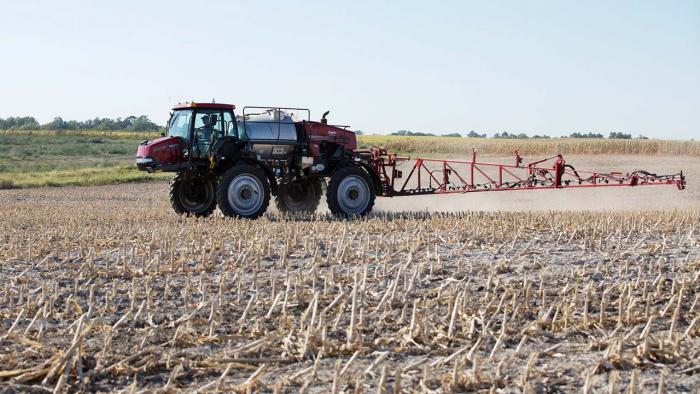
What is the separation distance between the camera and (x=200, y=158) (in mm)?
17062

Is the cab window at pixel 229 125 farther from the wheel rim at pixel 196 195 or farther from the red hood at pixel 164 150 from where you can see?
the wheel rim at pixel 196 195

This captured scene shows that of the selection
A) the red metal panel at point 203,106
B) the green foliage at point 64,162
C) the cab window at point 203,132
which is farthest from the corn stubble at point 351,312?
the green foliage at point 64,162

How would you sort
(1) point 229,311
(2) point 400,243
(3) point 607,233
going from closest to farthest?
1. (1) point 229,311
2. (2) point 400,243
3. (3) point 607,233

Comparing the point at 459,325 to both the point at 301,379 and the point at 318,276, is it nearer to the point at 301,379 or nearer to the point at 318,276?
the point at 301,379

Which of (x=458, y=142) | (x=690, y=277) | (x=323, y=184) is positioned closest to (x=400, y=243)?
(x=690, y=277)

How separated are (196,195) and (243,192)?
1255mm

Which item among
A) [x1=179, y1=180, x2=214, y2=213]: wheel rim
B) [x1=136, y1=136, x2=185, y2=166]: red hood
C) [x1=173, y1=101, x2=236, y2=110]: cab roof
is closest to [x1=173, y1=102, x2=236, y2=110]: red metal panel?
[x1=173, y1=101, x2=236, y2=110]: cab roof

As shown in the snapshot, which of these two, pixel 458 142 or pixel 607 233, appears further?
pixel 458 142

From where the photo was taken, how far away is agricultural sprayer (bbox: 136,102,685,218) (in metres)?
16.9

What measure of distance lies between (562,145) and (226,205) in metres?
28.7

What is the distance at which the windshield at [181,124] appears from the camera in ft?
56.1

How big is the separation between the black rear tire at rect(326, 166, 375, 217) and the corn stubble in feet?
17.0

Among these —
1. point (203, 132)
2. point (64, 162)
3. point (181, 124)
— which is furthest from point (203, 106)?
point (64, 162)

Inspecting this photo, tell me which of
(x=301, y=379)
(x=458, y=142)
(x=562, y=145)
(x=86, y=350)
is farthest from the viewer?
(x=458, y=142)
